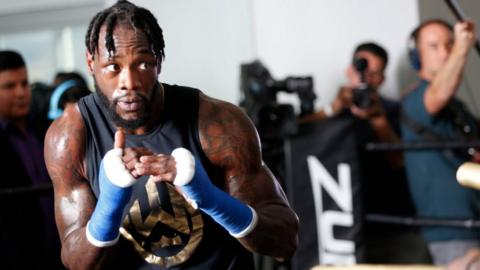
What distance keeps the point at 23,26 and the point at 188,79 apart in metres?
2.79

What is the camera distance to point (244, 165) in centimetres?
204

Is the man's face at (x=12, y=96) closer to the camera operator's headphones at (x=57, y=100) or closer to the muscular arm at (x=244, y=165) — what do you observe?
the camera operator's headphones at (x=57, y=100)

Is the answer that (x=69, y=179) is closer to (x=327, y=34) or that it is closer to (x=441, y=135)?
(x=441, y=135)

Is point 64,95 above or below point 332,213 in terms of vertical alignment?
above

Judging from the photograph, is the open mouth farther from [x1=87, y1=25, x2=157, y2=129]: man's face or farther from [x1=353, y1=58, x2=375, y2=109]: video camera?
[x1=353, y1=58, x2=375, y2=109]: video camera

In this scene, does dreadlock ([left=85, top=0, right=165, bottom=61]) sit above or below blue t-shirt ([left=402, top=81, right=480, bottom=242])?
above

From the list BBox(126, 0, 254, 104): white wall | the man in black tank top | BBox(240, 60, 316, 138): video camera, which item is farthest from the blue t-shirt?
the man in black tank top

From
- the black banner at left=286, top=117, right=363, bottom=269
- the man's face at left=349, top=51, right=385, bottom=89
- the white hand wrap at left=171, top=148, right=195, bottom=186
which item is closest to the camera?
the white hand wrap at left=171, top=148, right=195, bottom=186

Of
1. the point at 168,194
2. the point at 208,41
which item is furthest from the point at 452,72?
the point at 168,194

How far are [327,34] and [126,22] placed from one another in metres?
2.41

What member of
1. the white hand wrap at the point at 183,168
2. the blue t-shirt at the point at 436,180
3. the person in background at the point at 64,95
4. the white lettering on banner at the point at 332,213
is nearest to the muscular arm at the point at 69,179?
the white hand wrap at the point at 183,168

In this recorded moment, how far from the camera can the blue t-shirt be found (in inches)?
131

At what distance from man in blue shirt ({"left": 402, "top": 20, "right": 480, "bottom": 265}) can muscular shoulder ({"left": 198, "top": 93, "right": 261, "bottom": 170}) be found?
1352 millimetres

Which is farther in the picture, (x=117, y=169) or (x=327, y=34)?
(x=327, y=34)
